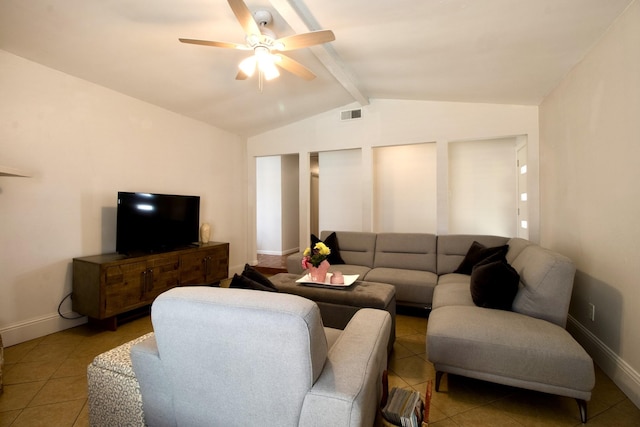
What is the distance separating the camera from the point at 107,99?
3252 millimetres

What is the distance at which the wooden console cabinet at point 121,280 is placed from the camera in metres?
2.78

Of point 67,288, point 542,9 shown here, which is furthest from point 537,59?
point 67,288

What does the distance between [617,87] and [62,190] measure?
4.78 m

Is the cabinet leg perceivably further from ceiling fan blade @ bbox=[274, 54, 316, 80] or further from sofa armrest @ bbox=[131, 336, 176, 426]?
ceiling fan blade @ bbox=[274, 54, 316, 80]

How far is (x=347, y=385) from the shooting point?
3.29 feet

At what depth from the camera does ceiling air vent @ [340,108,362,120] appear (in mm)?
4730

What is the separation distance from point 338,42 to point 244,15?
46.5 inches

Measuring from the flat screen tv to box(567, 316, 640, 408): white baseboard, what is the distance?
4344 millimetres

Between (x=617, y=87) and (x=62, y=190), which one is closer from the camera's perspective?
(x=617, y=87)

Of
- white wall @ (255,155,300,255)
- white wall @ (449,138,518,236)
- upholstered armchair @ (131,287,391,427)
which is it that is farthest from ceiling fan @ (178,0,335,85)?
white wall @ (255,155,300,255)

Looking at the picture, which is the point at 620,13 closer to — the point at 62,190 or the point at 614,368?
the point at 614,368

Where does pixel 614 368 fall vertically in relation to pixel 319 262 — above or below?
below

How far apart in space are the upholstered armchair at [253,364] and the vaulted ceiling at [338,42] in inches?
82.8

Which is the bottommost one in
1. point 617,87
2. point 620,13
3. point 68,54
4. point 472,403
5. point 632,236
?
point 472,403
